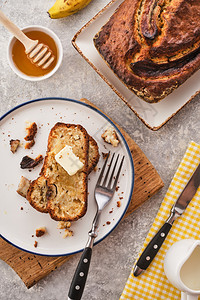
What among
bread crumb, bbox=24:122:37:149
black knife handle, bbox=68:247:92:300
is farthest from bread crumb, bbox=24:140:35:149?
black knife handle, bbox=68:247:92:300

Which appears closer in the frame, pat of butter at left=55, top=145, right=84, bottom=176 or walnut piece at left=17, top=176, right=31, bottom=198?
pat of butter at left=55, top=145, right=84, bottom=176

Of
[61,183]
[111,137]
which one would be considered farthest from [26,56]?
[61,183]

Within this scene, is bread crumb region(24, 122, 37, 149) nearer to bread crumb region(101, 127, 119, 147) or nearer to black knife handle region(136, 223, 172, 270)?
bread crumb region(101, 127, 119, 147)

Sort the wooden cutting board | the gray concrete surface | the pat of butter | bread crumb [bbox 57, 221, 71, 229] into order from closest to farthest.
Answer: the pat of butter < bread crumb [bbox 57, 221, 71, 229] < the wooden cutting board < the gray concrete surface

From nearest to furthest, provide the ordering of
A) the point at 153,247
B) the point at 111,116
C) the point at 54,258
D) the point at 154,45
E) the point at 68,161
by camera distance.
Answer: the point at 68,161 → the point at 154,45 → the point at 153,247 → the point at 54,258 → the point at 111,116

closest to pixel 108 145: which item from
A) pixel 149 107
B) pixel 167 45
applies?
pixel 149 107

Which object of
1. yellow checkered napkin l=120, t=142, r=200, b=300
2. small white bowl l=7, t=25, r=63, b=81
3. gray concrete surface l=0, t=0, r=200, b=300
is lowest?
yellow checkered napkin l=120, t=142, r=200, b=300

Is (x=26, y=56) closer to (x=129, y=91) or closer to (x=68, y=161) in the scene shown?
(x=129, y=91)

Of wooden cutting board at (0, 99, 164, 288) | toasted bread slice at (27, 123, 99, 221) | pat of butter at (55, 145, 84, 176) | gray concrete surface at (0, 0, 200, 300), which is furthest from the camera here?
gray concrete surface at (0, 0, 200, 300)
